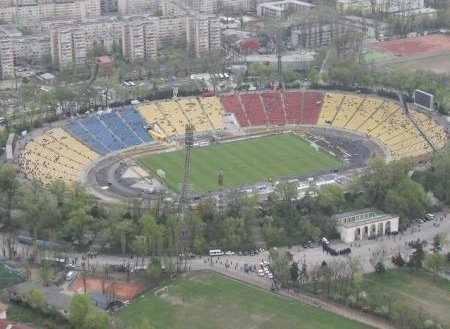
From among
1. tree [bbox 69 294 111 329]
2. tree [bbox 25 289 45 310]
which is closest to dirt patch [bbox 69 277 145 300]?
tree [bbox 25 289 45 310]

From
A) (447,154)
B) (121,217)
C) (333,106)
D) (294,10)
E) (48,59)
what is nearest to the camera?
(121,217)

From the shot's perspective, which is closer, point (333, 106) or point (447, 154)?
point (447, 154)

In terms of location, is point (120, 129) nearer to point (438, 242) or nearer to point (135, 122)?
point (135, 122)

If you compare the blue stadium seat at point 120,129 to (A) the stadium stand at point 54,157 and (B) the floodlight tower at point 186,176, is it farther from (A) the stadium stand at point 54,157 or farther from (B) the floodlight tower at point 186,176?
(B) the floodlight tower at point 186,176

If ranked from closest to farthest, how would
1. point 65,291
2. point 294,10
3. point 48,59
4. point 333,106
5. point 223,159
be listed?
1. point 65,291
2. point 223,159
3. point 333,106
4. point 48,59
5. point 294,10

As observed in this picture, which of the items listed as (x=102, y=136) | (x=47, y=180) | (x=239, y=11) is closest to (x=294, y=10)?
(x=239, y=11)

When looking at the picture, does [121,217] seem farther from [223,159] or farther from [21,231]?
[223,159]

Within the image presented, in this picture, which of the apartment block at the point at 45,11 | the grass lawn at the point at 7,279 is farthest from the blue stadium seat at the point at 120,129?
the apartment block at the point at 45,11

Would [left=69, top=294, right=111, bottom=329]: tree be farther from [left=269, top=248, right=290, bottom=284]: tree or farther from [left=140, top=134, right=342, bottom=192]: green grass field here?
[left=140, top=134, right=342, bottom=192]: green grass field
